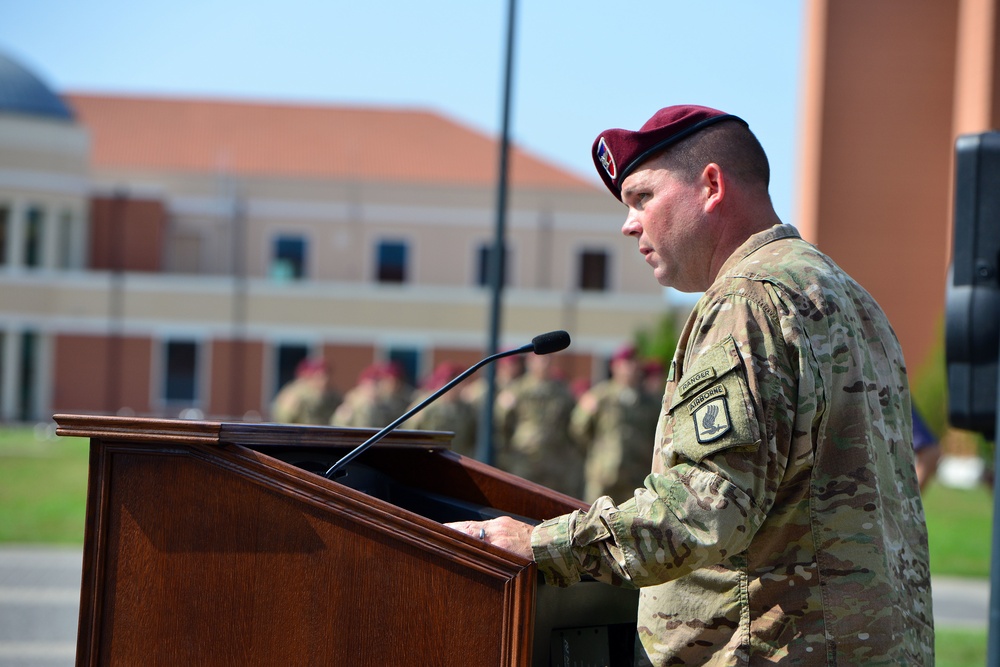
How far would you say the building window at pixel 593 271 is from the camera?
47.1 meters

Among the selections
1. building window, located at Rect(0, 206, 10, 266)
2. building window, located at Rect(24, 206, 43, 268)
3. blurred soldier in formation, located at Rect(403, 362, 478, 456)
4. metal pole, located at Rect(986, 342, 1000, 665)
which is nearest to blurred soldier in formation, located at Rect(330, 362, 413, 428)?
blurred soldier in formation, located at Rect(403, 362, 478, 456)

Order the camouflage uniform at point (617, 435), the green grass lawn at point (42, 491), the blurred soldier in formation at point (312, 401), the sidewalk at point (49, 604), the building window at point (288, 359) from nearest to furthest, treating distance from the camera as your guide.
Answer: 1. the sidewalk at point (49, 604)
2. the camouflage uniform at point (617, 435)
3. the green grass lawn at point (42, 491)
4. the blurred soldier in formation at point (312, 401)
5. the building window at point (288, 359)

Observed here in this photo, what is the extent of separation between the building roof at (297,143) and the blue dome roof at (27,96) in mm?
3503

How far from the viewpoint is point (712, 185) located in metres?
2.43

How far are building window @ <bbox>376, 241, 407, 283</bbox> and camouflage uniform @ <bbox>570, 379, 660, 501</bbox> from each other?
33265 millimetres

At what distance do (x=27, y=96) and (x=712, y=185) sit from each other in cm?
4635

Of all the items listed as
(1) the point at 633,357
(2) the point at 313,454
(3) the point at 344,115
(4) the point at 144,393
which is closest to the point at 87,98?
(3) the point at 344,115

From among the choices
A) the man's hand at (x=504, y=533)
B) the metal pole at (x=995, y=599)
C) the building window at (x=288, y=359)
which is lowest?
the building window at (x=288, y=359)

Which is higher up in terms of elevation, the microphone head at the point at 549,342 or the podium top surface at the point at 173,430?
the microphone head at the point at 549,342

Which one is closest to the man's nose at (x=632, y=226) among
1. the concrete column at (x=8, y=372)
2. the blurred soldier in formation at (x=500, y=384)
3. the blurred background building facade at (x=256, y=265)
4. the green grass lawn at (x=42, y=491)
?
the green grass lawn at (x=42, y=491)

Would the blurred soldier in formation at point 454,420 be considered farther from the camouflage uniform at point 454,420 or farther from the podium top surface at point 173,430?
the podium top surface at point 173,430

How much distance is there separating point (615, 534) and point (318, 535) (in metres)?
0.53

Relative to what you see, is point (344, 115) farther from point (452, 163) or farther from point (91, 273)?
point (91, 273)

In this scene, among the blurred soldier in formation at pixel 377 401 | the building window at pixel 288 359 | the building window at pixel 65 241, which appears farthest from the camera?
the building window at pixel 65 241
